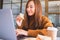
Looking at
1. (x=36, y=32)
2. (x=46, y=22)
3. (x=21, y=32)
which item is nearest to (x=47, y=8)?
(x=46, y=22)

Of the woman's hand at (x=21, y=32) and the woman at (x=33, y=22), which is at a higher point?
the woman at (x=33, y=22)

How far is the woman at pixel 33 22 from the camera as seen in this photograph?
2.64 metres

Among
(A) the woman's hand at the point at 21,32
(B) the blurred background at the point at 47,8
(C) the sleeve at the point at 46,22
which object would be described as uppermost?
(B) the blurred background at the point at 47,8

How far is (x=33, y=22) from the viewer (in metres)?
2.70

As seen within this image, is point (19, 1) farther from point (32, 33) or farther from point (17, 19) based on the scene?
point (32, 33)

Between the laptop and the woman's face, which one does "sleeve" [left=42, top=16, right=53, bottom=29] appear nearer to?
the woman's face

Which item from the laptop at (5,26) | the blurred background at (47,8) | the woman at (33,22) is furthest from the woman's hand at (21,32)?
the laptop at (5,26)

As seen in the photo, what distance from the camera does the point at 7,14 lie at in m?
1.69

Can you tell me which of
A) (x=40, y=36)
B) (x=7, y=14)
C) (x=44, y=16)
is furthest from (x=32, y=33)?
(x=7, y=14)

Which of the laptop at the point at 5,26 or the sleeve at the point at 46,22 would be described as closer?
the laptop at the point at 5,26

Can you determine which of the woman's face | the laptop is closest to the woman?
the woman's face

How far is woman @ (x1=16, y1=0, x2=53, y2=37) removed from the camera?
264cm

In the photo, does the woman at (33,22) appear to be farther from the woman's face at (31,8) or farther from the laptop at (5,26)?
the laptop at (5,26)

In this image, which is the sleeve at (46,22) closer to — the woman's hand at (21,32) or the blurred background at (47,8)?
the blurred background at (47,8)
